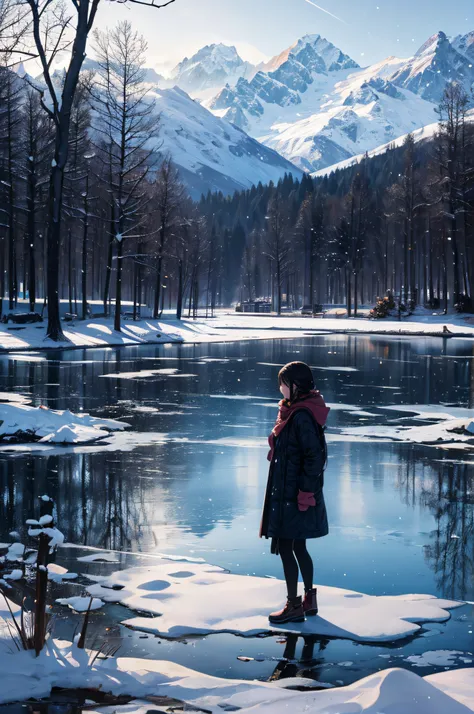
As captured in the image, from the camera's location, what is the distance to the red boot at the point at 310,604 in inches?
244

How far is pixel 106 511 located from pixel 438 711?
209 inches

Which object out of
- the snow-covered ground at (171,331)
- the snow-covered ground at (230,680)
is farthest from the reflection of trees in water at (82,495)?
the snow-covered ground at (171,331)

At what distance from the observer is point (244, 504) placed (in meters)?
9.51

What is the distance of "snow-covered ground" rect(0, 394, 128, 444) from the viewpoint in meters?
13.2

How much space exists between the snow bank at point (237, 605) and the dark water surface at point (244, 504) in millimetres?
157

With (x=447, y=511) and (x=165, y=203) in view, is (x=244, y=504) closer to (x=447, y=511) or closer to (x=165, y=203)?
(x=447, y=511)

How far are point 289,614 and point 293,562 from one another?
39 centimetres

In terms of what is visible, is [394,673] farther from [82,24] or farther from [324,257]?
[324,257]

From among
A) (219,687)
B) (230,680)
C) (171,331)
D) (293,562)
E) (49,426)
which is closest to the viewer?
(219,687)

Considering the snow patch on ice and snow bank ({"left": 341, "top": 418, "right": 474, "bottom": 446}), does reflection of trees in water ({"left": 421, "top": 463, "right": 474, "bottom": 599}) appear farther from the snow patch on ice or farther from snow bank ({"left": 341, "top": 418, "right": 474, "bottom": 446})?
the snow patch on ice

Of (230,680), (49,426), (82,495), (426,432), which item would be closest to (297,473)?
(230,680)

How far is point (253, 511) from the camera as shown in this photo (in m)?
9.23

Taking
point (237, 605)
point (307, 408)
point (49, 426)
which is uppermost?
point (307, 408)

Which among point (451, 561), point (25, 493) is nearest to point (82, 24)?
point (25, 493)
